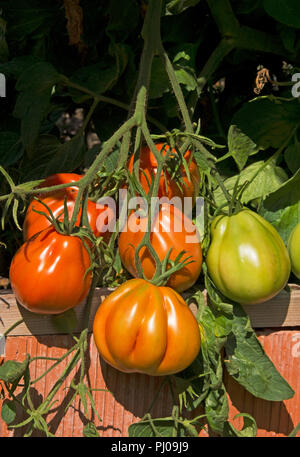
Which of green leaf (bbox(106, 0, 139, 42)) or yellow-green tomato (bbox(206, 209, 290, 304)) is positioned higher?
green leaf (bbox(106, 0, 139, 42))

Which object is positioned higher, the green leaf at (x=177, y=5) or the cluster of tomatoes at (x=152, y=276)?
the green leaf at (x=177, y=5)

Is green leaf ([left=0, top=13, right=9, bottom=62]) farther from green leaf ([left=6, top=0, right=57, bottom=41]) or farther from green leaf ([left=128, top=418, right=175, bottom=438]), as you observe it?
green leaf ([left=128, top=418, right=175, bottom=438])

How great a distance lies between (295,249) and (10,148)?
19.6 inches

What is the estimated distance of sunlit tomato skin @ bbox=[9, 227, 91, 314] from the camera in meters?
0.72

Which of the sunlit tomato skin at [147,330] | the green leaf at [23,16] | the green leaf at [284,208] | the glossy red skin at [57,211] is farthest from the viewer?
the green leaf at [23,16]

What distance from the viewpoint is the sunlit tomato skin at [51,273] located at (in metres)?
0.72

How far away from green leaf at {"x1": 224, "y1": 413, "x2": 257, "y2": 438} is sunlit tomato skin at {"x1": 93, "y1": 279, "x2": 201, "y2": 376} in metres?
0.14

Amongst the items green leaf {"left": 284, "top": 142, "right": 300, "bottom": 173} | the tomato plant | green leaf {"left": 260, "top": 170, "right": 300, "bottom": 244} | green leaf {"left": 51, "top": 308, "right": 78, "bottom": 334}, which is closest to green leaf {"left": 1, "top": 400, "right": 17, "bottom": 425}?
the tomato plant

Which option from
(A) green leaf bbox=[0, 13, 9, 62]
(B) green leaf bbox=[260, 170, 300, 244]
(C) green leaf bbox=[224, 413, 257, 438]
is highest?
(A) green leaf bbox=[0, 13, 9, 62]

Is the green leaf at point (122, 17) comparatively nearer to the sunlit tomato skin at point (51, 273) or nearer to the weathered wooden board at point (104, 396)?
the sunlit tomato skin at point (51, 273)

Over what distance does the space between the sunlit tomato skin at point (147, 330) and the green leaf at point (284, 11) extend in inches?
20.3

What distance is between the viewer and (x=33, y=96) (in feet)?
3.01

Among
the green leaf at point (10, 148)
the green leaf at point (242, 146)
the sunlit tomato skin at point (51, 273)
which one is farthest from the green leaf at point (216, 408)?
the green leaf at point (10, 148)

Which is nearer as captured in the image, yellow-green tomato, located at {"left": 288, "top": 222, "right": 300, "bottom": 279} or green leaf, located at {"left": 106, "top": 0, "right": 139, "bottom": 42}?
yellow-green tomato, located at {"left": 288, "top": 222, "right": 300, "bottom": 279}
